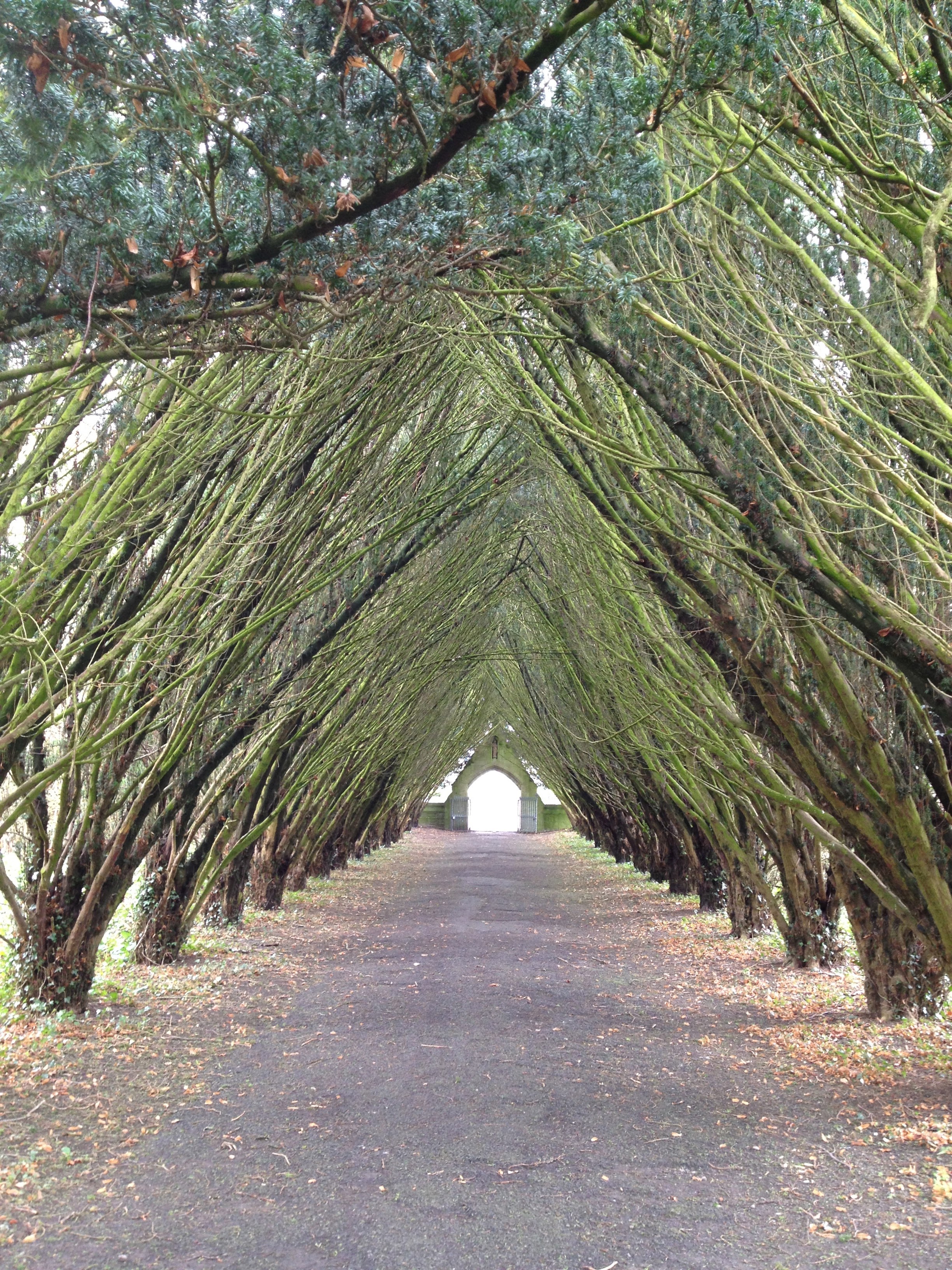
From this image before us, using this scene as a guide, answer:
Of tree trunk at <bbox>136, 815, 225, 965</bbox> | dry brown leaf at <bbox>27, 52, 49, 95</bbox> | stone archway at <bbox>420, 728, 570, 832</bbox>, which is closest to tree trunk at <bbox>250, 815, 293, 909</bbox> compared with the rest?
tree trunk at <bbox>136, 815, 225, 965</bbox>

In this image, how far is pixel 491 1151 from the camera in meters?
4.66

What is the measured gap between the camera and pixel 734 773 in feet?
28.3

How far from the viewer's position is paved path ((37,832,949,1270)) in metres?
3.62

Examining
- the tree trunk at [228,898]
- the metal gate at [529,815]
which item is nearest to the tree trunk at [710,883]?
the tree trunk at [228,898]

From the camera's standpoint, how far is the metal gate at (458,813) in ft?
173

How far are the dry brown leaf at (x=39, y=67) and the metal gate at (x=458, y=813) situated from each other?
5103 centimetres

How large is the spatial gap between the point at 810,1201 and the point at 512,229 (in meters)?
3.89

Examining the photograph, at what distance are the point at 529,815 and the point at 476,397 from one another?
1686 inches

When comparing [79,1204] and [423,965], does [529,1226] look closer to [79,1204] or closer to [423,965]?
[79,1204]

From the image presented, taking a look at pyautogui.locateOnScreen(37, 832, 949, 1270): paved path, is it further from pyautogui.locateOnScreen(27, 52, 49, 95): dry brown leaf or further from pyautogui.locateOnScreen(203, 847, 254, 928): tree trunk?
pyautogui.locateOnScreen(203, 847, 254, 928): tree trunk

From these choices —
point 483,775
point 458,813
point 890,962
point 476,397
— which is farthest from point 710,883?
point 483,775

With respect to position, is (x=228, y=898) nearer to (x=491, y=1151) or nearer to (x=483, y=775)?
(x=491, y=1151)

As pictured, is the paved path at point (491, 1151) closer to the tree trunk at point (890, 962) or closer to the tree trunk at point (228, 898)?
the tree trunk at point (890, 962)

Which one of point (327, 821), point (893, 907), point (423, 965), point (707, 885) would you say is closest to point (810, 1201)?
point (893, 907)
